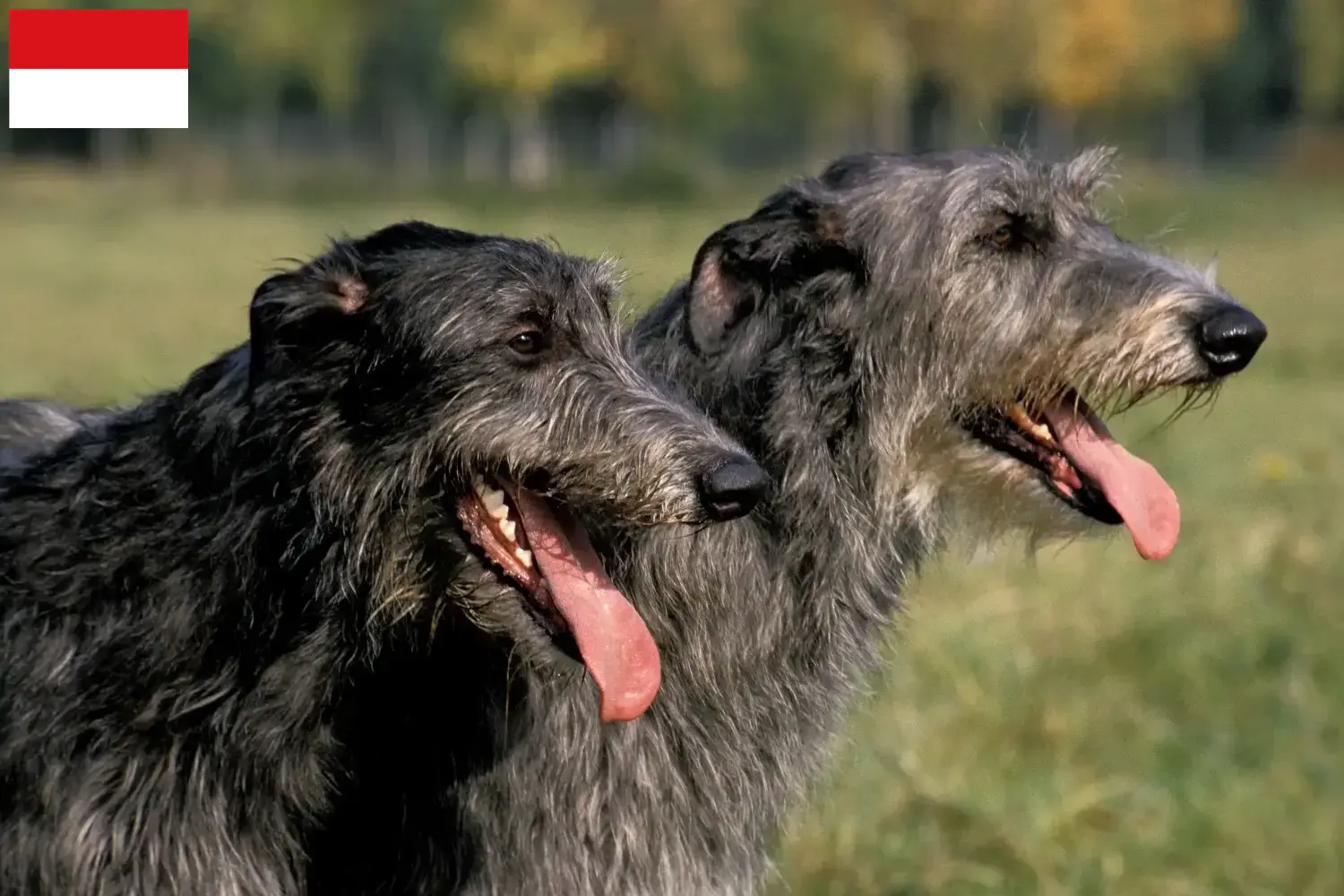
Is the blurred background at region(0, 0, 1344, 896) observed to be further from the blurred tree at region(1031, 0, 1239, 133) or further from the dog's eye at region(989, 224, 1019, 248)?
the dog's eye at region(989, 224, 1019, 248)

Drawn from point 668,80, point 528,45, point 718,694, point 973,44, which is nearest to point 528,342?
point 718,694

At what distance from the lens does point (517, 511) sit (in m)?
3.74

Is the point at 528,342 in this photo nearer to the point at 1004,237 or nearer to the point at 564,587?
the point at 564,587

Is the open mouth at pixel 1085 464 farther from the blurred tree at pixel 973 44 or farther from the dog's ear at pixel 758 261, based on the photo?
the blurred tree at pixel 973 44

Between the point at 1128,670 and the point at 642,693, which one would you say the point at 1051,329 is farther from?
the point at 1128,670

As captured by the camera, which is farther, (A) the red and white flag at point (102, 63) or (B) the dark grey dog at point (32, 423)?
(A) the red and white flag at point (102, 63)

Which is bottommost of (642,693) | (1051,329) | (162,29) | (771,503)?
(642,693)

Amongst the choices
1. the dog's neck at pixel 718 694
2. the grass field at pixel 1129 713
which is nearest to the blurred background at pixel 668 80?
the grass field at pixel 1129 713

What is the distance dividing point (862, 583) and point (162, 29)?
3231mm

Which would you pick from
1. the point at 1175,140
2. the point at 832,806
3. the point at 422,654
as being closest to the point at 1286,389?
the point at 832,806

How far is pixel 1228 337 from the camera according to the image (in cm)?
448

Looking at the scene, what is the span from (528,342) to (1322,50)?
5920cm

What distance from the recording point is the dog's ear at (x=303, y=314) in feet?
11.8

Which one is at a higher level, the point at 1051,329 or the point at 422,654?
the point at 1051,329
